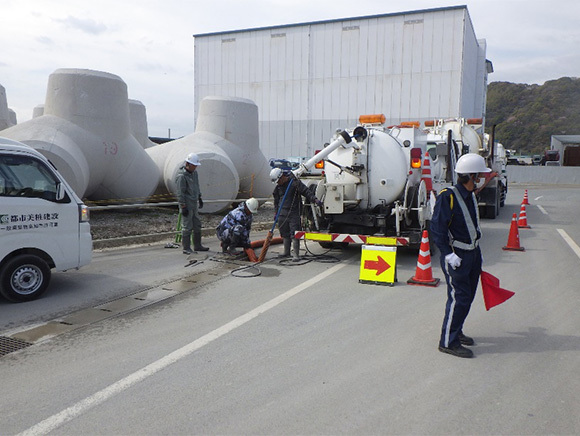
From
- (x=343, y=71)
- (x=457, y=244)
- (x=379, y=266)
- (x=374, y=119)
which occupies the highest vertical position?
(x=343, y=71)

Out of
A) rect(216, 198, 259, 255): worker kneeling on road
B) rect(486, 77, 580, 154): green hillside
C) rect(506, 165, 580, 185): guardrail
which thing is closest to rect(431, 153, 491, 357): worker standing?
rect(216, 198, 259, 255): worker kneeling on road

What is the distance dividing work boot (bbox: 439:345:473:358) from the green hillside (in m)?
91.9

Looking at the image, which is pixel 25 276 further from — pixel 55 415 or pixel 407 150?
pixel 407 150

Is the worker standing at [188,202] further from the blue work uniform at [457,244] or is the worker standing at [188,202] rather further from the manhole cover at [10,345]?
the blue work uniform at [457,244]

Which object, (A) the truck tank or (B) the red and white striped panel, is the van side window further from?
(A) the truck tank

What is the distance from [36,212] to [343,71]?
30054 mm

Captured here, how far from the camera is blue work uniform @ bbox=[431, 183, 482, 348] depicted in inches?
183

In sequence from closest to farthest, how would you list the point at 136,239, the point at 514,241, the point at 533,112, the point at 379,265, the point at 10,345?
the point at 10,345 < the point at 379,265 < the point at 514,241 < the point at 136,239 < the point at 533,112

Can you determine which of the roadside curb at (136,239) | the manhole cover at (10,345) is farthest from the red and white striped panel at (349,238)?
the manhole cover at (10,345)

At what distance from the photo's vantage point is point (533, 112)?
97.4m

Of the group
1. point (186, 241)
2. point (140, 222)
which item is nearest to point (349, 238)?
point (186, 241)

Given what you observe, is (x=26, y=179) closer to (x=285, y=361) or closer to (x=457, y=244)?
(x=285, y=361)

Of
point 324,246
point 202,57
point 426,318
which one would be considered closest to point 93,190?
point 324,246

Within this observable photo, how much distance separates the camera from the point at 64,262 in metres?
6.75
